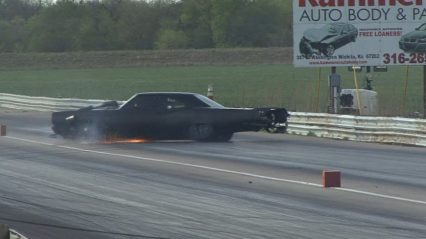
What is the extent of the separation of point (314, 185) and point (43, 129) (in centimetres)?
1704

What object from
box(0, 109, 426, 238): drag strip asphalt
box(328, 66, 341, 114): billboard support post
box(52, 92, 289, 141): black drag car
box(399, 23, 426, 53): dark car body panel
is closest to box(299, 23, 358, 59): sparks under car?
box(328, 66, 341, 114): billboard support post

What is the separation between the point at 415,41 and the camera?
31.7 metres

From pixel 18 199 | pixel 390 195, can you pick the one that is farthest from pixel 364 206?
pixel 18 199

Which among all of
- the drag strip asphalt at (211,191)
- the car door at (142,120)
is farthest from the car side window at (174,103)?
the drag strip asphalt at (211,191)

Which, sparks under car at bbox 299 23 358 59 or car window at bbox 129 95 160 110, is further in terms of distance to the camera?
sparks under car at bbox 299 23 358 59

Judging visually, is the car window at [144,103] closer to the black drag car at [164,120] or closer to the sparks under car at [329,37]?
the black drag car at [164,120]

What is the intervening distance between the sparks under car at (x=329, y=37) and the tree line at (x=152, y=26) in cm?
7743

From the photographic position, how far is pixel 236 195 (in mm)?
14766

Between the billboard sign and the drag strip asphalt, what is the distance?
7593 mm

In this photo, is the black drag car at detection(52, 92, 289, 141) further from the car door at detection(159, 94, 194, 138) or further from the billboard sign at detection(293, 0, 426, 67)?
the billboard sign at detection(293, 0, 426, 67)

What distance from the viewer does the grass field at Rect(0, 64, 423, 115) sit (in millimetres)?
39238

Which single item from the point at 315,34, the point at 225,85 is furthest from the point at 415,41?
the point at 225,85

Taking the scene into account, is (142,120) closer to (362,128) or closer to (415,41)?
(362,128)

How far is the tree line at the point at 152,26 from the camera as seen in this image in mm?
111562
